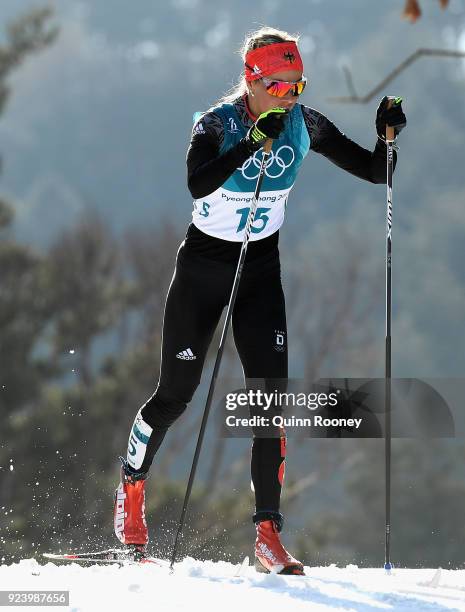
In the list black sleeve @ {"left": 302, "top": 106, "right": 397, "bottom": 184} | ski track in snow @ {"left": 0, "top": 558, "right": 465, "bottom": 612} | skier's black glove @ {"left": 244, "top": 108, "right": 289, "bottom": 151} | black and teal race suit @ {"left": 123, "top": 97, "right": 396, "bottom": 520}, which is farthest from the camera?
black sleeve @ {"left": 302, "top": 106, "right": 397, "bottom": 184}

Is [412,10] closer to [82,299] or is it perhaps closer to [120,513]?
[120,513]

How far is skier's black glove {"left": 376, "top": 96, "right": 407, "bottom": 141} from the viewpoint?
14.2 feet

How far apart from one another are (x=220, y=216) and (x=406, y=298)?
48737mm

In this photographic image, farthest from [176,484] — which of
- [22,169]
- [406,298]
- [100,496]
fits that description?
[22,169]

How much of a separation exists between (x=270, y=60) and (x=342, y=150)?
523 millimetres

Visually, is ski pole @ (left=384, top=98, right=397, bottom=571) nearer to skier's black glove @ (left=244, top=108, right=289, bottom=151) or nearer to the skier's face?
the skier's face

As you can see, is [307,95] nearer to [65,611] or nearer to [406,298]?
[406,298]

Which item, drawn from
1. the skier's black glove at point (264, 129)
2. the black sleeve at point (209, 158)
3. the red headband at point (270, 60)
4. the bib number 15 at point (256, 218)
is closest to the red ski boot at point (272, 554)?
the bib number 15 at point (256, 218)

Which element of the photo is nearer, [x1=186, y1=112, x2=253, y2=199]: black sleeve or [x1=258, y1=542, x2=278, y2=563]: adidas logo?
[x1=186, y1=112, x2=253, y2=199]: black sleeve

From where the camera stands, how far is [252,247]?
13.8ft

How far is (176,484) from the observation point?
18016 mm

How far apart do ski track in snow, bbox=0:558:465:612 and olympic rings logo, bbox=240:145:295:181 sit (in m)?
1.48

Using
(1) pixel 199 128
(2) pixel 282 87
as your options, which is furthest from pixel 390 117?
(1) pixel 199 128

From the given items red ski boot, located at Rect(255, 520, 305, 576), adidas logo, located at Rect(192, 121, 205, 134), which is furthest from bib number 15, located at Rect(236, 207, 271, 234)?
red ski boot, located at Rect(255, 520, 305, 576)
